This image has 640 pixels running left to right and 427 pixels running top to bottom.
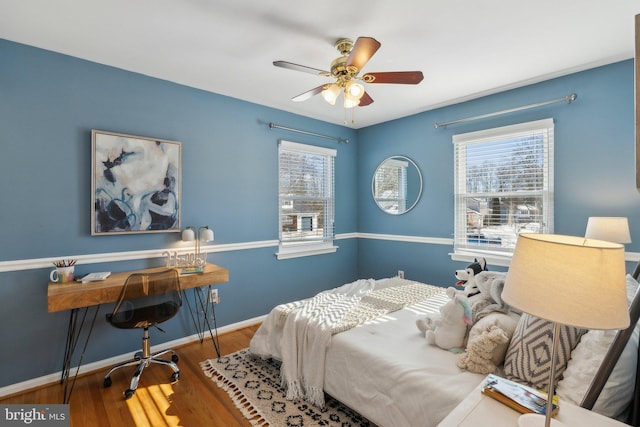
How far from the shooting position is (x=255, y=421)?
193cm

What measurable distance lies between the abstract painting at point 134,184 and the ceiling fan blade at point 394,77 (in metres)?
1.97

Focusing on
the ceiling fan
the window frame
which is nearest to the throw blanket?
the window frame

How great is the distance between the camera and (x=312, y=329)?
6.88ft

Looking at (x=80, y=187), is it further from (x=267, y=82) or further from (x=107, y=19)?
(x=267, y=82)

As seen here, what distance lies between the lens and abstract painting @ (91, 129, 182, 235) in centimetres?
254

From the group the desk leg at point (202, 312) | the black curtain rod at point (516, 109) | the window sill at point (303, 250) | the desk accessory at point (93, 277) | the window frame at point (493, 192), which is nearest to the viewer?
the desk accessory at point (93, 277)

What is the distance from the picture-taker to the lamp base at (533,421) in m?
0.92

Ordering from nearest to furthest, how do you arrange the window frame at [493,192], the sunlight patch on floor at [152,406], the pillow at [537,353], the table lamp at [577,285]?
the table lamp at [577,285] → the pillow at [537,353] → the sunlight patch on floor at [152,406] → the window frame at [493,192]

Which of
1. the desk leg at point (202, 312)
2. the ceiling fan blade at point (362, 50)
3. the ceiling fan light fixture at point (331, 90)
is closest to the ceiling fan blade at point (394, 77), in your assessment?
the ceiling fan blade at point (362, 50)

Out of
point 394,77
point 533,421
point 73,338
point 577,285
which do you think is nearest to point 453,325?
point 533,421

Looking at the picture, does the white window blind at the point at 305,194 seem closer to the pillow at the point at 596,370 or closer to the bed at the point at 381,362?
the bed at the point at 381,362

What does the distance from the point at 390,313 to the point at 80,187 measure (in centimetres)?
275

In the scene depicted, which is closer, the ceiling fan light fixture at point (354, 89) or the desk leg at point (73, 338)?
the ceiling fan light fixture at point (354, 89)

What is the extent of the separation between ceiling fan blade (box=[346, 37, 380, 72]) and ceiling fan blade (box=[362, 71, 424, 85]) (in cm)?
12
